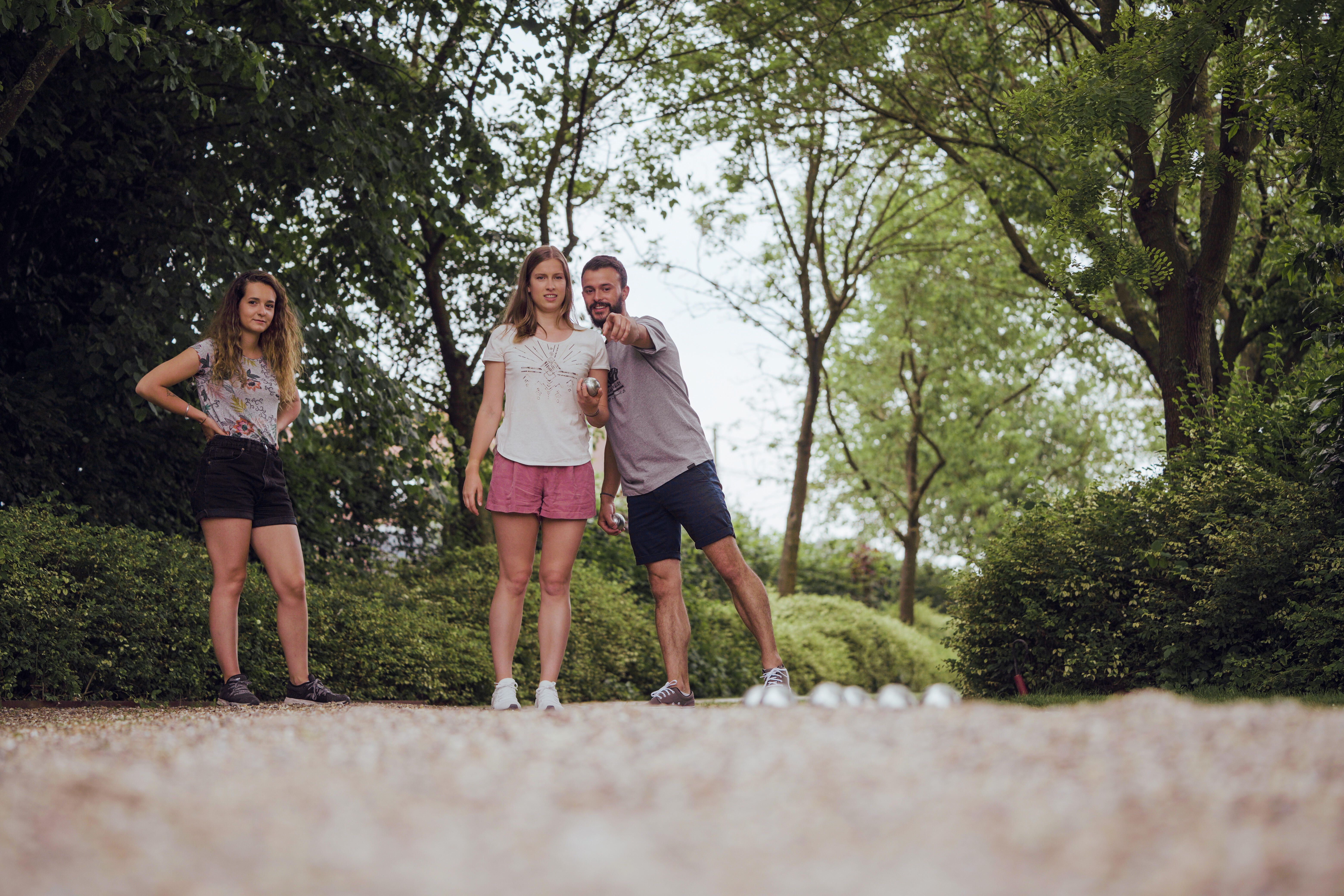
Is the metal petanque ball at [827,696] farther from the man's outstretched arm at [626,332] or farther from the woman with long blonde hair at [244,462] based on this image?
the woman with long blonde hair at [244,462]

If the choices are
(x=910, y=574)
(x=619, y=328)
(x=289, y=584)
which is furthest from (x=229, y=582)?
(x=910, y=574)

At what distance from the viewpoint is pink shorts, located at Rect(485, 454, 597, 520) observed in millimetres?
4852

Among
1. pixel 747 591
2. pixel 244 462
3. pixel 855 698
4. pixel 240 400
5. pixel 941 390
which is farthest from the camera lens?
pixel 941 390

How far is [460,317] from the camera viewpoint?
13.8 metres

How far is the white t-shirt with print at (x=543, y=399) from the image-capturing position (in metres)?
4.89

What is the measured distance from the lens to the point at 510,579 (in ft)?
16.2

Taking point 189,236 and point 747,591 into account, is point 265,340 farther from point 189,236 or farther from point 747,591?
point 189,236

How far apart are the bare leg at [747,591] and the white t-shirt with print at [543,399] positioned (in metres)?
0.82

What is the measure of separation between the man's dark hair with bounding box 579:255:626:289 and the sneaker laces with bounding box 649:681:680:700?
204cm

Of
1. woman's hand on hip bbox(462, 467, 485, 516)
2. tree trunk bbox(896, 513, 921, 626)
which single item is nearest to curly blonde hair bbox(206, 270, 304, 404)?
woman's hand on hip bbox(462, 467, 485, 516)

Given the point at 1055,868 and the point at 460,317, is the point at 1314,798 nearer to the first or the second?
the point at 1055,868

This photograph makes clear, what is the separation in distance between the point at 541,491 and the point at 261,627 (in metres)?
3.21

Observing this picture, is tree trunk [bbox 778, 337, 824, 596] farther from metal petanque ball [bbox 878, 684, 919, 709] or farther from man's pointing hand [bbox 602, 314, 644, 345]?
metal petanque ball [bbox 878, 684, 919, 709]

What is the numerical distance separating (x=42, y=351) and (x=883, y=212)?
15.9 metres
